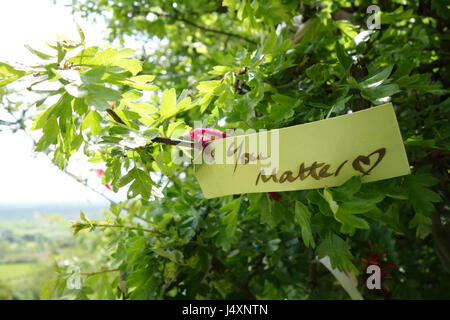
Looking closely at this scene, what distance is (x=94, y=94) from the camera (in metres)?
0.38

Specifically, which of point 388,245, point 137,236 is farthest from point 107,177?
point 388,245

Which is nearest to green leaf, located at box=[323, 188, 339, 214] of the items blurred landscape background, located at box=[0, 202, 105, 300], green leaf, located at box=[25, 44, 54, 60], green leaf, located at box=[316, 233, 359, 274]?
green leaf, located at box=[316, 233, 359, 274]

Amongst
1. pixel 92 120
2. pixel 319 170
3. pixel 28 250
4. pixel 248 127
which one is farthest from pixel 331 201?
pixel 28 250

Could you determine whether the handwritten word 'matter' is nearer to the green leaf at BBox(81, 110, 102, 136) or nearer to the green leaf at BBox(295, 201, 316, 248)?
the green leaf at BBox(295, 201, 316, 248)

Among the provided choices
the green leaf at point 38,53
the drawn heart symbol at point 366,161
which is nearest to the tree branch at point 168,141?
the green leaf at point 38,53

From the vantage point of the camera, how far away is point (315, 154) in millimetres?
448

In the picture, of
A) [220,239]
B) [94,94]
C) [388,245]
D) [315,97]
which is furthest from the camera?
[388,245]

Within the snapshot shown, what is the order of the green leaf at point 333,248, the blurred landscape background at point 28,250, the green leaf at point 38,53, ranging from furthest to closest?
the blurred landscape background at point 28,250 → the green leaf at point 333,248 → the green leaf at point 38,53

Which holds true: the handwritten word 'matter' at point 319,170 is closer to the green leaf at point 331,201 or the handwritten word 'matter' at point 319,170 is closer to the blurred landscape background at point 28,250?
the green leaf at point 331,201

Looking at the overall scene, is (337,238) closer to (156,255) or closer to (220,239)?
(220,239)

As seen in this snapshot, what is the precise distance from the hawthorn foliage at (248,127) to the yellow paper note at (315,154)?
3cm

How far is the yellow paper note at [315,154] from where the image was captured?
16.7 inches

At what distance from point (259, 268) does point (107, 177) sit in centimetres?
58

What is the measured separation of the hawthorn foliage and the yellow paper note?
30 millimetres
